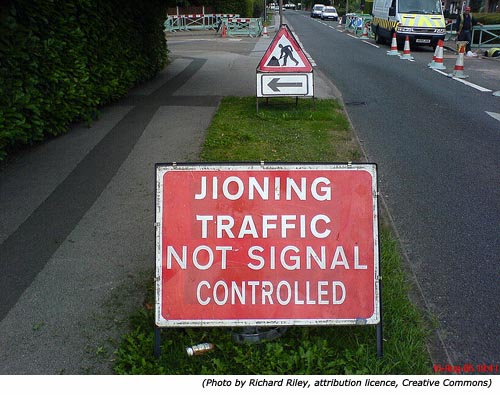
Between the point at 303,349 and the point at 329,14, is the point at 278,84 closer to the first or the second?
the point at 303,349

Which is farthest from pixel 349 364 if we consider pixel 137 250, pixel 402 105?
pixel 402 105

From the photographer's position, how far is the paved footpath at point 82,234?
374cm

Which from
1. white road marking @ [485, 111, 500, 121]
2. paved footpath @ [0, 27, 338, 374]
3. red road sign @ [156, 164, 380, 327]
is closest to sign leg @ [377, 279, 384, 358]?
red road sign @ [156, 164, 380, 327]

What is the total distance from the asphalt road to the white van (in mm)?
10440

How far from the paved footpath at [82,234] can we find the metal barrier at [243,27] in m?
27.2

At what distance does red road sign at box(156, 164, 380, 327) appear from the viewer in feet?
11.2

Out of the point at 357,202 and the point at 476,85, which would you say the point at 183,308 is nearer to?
the point at 357,202

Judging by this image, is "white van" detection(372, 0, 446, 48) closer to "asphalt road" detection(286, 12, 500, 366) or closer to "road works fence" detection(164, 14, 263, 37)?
"asphalt road" detection(286, 12, 500, 366)

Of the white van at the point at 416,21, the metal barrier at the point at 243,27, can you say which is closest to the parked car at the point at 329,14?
the metal barrier at the point at 243,27

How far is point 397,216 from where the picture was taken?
6.02 meters

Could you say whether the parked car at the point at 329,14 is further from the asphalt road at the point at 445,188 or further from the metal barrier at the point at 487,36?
the asphalt road at the point at 445,188

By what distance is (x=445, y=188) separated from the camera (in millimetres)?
6930

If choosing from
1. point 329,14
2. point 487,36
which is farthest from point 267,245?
point 329,14

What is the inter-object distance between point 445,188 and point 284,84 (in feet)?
14.2
